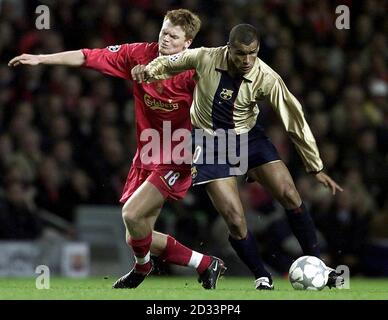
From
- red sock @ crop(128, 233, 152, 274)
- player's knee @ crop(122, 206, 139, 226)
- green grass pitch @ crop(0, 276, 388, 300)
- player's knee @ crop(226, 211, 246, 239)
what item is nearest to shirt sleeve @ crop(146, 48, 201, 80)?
player's knee @ crop(122, 206, 139, 226)

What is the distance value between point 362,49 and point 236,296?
711 cm

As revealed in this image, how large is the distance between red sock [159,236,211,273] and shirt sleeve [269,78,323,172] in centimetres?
109

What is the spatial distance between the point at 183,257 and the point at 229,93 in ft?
4.44

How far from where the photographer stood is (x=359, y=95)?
42.4 ft

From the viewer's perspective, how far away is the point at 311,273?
782cm

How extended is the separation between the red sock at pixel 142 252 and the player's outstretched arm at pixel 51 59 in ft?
4.32

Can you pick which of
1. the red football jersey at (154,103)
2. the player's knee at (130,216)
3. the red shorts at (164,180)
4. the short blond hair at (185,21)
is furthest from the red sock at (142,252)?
the short blond hair at (185,21)

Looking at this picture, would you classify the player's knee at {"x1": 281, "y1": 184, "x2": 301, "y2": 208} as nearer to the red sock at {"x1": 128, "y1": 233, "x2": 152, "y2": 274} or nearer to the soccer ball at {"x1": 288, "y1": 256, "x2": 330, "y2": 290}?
the soccer ball at {"x1": 288, "y1": 256, "x2": 330, "y2": 290}

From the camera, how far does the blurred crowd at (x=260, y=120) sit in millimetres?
11680

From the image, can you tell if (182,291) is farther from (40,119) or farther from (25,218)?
(40,119)

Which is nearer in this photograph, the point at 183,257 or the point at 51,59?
the point at 51,59

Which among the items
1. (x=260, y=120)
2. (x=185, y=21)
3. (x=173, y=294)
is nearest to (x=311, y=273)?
(x=173, y=294)

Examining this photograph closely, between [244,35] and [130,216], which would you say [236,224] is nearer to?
[130,216]

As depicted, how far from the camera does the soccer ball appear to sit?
307 inches
